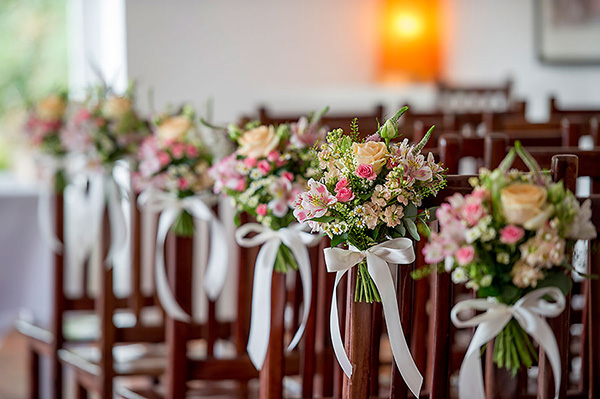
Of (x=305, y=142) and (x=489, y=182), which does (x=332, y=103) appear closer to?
(x=305, y=142)

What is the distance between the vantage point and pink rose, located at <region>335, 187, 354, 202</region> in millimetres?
1224

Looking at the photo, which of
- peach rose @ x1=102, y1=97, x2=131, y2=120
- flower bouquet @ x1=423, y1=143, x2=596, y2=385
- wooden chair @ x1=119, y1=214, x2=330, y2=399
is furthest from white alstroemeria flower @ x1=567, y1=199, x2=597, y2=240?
peach rose @ x1=102, y1=97, x2=131, y2=120

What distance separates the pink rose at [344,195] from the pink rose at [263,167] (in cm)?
47

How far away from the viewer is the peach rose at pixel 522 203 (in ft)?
3.45

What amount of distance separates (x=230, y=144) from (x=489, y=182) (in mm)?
1180

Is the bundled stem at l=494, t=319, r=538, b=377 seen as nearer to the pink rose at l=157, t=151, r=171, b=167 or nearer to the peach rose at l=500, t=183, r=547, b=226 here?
the peach rose at l=500, t=183, r=547, b=226

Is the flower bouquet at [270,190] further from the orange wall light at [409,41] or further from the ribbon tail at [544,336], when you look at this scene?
the orange wall light at [409,41]

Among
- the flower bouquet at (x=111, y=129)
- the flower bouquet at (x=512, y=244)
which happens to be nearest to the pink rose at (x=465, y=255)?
the flower bouquet at (x=512, y=244)

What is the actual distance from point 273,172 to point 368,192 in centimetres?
49

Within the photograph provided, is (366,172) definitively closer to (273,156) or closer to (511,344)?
(511,344)

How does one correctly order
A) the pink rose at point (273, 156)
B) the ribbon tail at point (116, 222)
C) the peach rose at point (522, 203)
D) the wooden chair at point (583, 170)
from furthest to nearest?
1. the ribbon tail at point (116, 222)
2. the pink rose at point (273, 156)
3. the wooden chair at point (583, 170)
4. the peach rose at point (522, 203)

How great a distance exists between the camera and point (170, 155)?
2164 mm

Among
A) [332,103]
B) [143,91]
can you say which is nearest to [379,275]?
[143,91]

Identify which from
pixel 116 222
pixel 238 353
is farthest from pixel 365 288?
pixel 116 222
